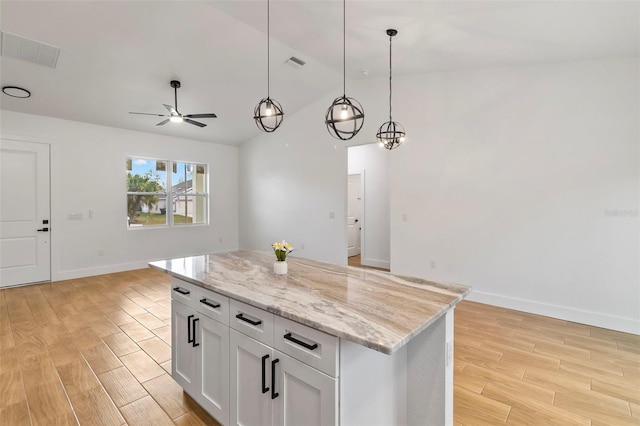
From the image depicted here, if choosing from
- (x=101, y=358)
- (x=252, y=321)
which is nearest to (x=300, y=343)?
(x=252, y=321)

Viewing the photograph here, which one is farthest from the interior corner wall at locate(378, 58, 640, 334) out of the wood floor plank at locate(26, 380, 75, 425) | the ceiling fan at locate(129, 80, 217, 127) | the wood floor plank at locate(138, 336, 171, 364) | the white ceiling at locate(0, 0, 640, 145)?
the wood floor plank at locate(26, 380, 75, 425)

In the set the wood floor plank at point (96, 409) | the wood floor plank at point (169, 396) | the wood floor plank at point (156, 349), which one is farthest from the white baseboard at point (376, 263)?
the wood floor plank at point (96, 409)

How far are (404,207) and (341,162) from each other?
58.9 inches

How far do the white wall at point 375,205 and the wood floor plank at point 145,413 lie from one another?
4.96m

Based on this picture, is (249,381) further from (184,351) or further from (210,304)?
(184,351)

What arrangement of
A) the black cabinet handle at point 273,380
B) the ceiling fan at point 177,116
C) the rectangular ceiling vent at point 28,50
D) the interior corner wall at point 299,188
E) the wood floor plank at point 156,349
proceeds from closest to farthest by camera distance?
1. the black cabinet handle at point 273,380
2. the wood floor plank at point 156,349
3. the rectangular ceiling vent at point 28,50
4. the ceiling fan at point 177,116
5. the interior corner wall at point 299,188

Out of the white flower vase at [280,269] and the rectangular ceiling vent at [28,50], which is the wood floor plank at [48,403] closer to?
the white flower vase at [280,269]

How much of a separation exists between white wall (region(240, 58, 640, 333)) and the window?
411 cm

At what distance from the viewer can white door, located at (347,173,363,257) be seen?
285 inches

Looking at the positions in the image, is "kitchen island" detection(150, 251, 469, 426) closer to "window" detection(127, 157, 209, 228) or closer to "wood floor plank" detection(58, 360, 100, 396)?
"wood floor plank" detection(58, 360, 100, 396)

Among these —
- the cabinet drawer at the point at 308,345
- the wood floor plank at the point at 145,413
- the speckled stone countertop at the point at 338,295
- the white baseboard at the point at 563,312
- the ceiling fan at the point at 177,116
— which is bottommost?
the wood floor plank at the point at 145,413

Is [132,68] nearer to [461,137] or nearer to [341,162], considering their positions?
[341,162]

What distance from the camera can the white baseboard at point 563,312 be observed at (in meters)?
3.17

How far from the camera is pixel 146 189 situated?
614cm
